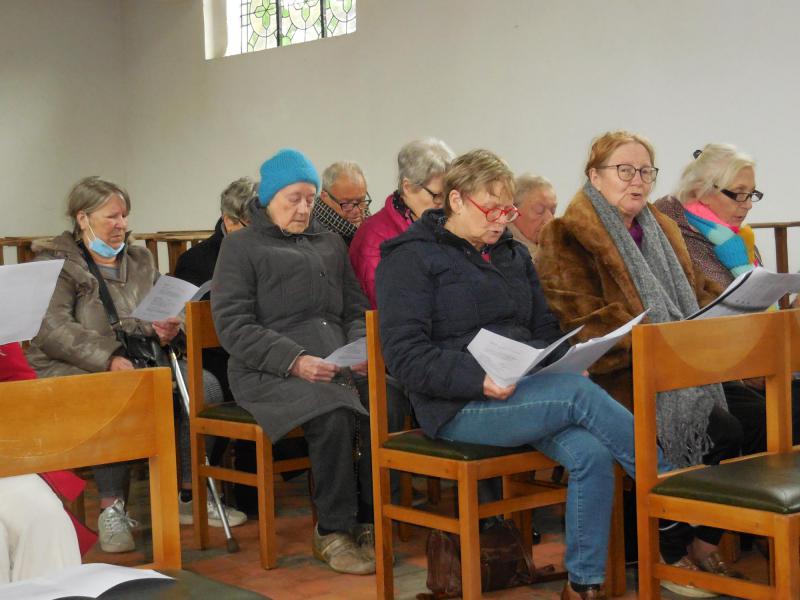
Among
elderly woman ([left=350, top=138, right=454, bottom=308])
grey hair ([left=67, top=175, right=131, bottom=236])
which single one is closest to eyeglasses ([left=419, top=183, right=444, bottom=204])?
elderly woman ([left=350, top=138, right=454, bottom=308])

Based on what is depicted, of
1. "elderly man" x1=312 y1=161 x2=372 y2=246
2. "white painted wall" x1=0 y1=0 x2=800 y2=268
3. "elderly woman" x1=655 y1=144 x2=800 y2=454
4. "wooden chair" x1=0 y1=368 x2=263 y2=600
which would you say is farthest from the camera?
"white painted wall" x1=0 y1=0 x2=800 y2=268

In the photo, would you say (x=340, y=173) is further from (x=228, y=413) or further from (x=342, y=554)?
(x=342, y=554)

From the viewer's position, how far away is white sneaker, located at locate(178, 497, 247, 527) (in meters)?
3.80

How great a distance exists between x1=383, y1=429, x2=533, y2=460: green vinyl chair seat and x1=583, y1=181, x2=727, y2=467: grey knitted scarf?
0.40 metres

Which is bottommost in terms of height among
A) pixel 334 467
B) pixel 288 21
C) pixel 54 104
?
pixel 334 467

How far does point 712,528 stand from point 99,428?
175 centimetres

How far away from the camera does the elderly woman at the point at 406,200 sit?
3.77 metres

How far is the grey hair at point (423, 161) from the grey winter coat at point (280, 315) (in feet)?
1.34

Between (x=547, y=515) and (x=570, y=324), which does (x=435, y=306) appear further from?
(x=547, y=515)

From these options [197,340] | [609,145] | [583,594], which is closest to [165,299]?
[197,340]

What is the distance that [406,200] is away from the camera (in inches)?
150

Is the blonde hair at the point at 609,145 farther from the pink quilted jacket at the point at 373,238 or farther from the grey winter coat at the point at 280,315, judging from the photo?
the grey winter coat at the point at 280,315

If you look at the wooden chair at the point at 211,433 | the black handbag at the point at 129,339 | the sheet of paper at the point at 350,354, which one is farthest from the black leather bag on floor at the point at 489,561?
the black handbag at the point at 129,339

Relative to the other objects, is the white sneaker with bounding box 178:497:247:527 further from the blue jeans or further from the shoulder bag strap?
the blue jeans
